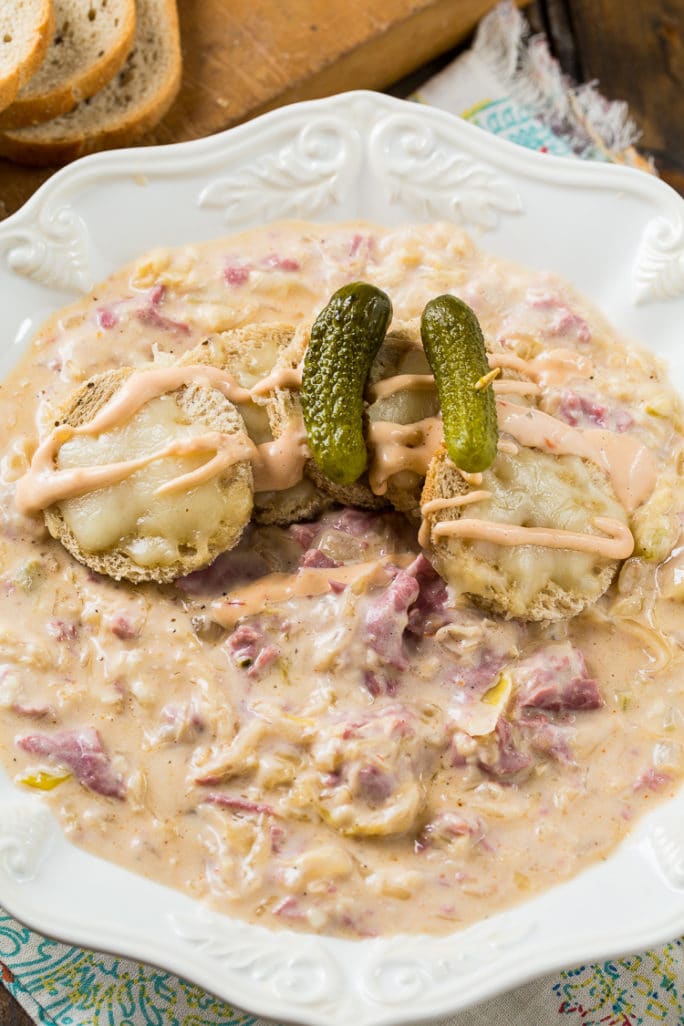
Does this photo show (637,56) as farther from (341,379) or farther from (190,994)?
(190,994)

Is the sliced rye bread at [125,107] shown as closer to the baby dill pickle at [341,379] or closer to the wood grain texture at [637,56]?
the baby dill pickle at [341,379]

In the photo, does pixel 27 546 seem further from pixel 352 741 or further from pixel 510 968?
pixel 510 968

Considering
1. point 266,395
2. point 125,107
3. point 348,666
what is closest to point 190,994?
point 348,666

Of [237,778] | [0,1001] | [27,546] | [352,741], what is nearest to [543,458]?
[352,741]

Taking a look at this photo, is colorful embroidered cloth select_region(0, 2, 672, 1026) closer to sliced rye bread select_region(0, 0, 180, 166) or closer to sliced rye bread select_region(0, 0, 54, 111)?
sliced rye bread select_region(0, 0, 180, 166)

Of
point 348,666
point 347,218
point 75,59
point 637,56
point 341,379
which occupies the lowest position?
point 348,666

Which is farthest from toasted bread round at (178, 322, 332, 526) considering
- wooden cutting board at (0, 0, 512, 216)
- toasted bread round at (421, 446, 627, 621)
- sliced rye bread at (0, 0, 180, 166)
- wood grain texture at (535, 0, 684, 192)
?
wood grain texture at (535, 0, 684, 192)
